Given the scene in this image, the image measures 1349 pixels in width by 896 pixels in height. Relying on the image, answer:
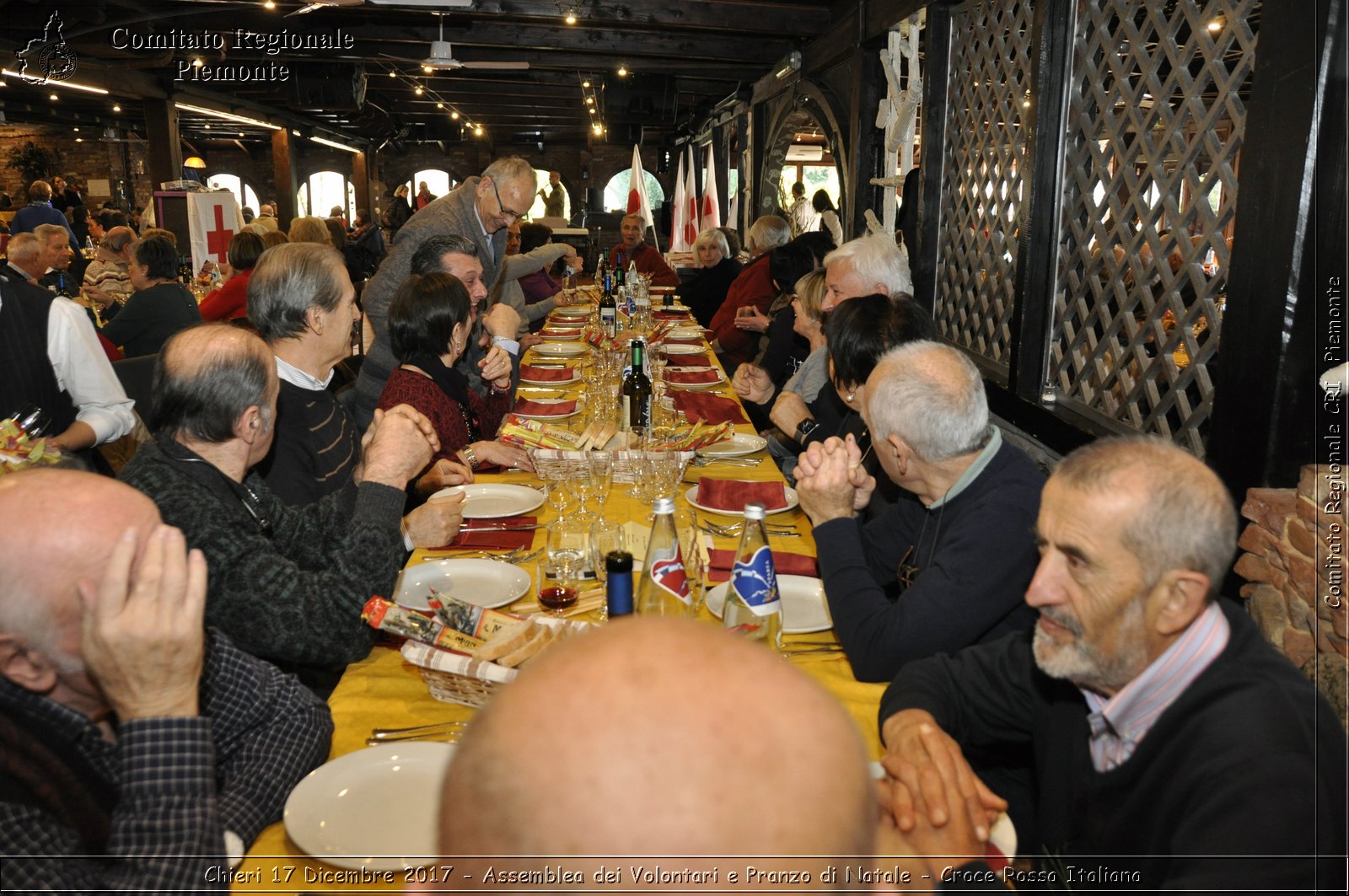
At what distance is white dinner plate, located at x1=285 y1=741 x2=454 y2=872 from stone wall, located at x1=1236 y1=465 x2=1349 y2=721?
155cm

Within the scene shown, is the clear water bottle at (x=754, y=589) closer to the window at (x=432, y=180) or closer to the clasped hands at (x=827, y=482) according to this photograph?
the clasped hands at (x=827, y=482)

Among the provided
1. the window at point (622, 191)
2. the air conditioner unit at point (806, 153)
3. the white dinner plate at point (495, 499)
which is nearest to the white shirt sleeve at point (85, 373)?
the white dinner plate at point (495, 499)

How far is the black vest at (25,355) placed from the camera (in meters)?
2.95

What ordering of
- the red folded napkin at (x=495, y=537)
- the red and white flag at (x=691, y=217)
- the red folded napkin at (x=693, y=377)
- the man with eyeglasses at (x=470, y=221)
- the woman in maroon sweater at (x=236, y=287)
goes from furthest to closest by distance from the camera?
the red and white flag at (x=691, y=217) → the woman in maroon sweater at (x=236, y=287) → the red folded napkin at (x=693, y=377) → the man with eyeglasses at (x=470, y=221) → the red folded napkin at (x=495, y=537)

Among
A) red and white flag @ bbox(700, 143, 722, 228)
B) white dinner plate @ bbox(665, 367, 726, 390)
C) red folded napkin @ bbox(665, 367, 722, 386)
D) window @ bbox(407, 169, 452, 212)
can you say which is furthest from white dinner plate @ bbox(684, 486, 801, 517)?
window @ bbox(407, 169, 452, 212)

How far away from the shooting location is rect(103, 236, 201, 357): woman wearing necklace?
528cm

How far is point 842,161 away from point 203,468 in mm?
6085

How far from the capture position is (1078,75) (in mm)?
3564

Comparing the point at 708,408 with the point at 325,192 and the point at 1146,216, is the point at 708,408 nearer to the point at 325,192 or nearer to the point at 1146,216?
the point at 1146,216

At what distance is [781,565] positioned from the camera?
2.19 m

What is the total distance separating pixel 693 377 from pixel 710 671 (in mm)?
4234

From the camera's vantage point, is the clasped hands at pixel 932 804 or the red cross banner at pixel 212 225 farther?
the red cross banner at pixel 212 225

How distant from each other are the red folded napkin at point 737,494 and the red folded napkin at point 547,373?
1991 millimetres

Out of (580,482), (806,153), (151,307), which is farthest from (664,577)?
(806,153)
